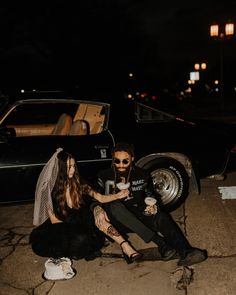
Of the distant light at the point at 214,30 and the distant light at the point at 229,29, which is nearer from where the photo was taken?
the distant light at the point at 229,29

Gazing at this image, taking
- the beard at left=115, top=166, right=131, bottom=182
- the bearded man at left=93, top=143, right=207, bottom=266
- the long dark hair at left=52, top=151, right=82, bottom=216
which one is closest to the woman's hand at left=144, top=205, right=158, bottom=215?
the bearded man at left=93, top=143, right=207, bottom=266

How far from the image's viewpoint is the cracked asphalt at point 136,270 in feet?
10.9

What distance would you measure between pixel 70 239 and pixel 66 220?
0.22 m

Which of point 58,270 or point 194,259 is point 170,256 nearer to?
point 194,259

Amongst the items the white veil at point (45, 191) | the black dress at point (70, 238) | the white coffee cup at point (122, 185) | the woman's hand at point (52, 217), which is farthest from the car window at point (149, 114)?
the woman's hand at point (52, 217)

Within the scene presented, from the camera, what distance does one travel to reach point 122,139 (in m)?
4.67

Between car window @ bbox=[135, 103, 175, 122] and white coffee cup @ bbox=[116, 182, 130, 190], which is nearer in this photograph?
white coffee cup @ bbox=[116, 182, 130, 190]

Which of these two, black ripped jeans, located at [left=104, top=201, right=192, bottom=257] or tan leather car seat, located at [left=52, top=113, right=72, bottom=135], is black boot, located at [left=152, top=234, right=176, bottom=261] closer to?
black ripped jeans, located at [left=104, top=201, right=192, bottom=257]

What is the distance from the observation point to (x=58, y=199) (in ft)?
12.5

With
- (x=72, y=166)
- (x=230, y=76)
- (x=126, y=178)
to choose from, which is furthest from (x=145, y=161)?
(x=230, y=76)

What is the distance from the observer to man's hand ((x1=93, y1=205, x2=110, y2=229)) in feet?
12.4

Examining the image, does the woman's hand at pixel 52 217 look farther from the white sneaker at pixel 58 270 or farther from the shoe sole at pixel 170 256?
the shoe sole at pixel 170 256

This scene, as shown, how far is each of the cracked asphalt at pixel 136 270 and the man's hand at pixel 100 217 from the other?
1.30 ft

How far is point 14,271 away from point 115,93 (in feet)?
8.05
